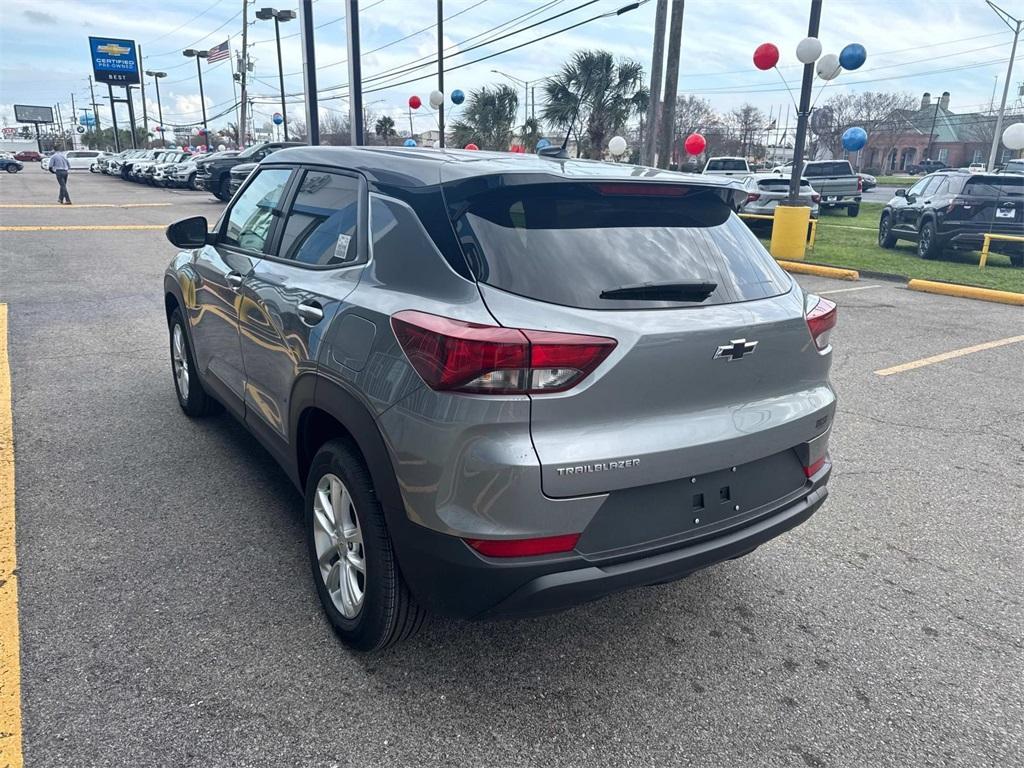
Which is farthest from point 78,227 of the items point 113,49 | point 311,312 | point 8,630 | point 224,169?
point 113,49

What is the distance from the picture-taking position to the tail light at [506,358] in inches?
83.4

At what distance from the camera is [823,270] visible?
40.4ft

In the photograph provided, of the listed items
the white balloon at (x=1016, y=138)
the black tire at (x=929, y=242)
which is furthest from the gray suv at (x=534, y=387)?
the white balloon at (x=1016, y=138)

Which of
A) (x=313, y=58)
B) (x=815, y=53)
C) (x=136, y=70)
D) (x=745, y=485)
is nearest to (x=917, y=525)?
(x=745, y=485)

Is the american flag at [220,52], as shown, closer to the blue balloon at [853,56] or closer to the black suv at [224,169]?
the black suv at [224,169]

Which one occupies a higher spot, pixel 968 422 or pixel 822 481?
pixel 822 481

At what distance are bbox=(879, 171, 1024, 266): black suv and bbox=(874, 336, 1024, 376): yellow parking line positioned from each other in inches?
238

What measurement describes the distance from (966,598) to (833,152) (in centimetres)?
8222

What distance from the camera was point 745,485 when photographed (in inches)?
101

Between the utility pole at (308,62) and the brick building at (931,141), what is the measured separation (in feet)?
259

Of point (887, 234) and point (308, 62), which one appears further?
point (308, 62)

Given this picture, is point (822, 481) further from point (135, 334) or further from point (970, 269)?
point (970, 269)

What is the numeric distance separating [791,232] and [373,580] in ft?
42.4

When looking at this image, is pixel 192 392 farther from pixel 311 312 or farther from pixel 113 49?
pixel 113 49
